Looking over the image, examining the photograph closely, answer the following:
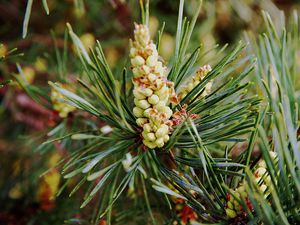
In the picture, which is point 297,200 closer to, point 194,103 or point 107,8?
point 194,103

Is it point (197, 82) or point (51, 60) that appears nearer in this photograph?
point (197, 82)

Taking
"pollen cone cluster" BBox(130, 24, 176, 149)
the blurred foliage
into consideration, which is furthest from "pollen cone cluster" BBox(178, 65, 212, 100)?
the blurred foliage

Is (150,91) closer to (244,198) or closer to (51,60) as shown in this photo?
(244,198)

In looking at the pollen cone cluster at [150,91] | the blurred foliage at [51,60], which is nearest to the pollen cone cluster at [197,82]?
the pollen cone cluster at [150,91]

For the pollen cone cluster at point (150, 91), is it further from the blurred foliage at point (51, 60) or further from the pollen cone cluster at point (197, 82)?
the blurred foliage at point (51, 60)

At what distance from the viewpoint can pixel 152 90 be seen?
409 millimetres

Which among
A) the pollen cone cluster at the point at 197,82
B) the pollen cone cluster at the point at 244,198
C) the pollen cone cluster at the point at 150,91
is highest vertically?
the pollen cone cluster at the point at 197,82

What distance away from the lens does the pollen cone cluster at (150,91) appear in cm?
39

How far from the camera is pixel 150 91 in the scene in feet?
1.32

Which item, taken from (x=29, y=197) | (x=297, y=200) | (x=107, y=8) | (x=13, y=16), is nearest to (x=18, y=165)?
(x=29, y=197)

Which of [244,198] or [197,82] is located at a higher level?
[197,82]

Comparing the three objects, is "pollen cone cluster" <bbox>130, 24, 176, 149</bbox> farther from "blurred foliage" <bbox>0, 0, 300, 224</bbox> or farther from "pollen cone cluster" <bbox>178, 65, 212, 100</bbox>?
"blurred foliage" <bbox>0, 0, 300, 224</bbox>

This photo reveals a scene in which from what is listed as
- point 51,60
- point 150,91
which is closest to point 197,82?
point 150,91

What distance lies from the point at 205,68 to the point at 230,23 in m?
0.66
